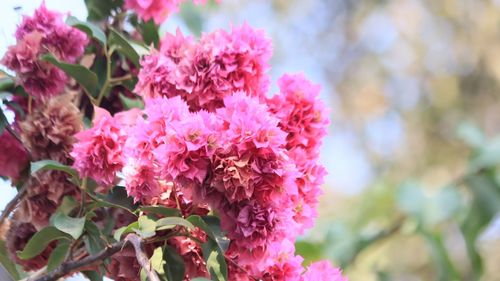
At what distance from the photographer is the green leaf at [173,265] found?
58 cm

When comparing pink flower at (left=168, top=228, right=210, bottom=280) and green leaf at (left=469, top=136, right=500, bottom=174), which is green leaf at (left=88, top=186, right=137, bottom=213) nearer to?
pink flower at (left=168, top=228, right=210, bottom=280)

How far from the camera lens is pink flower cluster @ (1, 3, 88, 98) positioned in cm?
69

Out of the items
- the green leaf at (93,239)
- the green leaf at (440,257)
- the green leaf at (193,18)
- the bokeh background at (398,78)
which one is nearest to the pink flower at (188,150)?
the green leaf at (93,239)

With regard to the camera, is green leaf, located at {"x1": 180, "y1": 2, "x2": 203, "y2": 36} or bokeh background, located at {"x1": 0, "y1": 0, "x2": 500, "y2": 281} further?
bokeh background, located at {"x1": 0, "y1": 0, "x2": 500, "y2": 281}

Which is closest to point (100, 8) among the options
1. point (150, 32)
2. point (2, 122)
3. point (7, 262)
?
point (150, 32)

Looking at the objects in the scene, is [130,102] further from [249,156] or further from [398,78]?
[398,78]

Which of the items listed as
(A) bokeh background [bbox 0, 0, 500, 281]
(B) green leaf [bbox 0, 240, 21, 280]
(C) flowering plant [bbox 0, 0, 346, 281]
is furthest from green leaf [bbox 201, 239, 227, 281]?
(A) bokeh background [bbox 0, 0, 500, 281]

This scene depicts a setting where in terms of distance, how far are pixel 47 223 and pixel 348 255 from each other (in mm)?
672

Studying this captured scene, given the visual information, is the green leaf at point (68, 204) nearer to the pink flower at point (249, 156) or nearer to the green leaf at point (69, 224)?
the green leaf at point (69, 224)

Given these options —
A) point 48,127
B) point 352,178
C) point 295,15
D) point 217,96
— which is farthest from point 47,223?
point 295,15

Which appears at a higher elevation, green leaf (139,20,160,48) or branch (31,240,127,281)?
green leaf (139,20,160,48)

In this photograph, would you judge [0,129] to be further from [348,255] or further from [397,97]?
[397,97]

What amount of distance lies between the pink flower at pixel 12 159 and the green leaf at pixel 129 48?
127 mm

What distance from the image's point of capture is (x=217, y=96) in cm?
64
